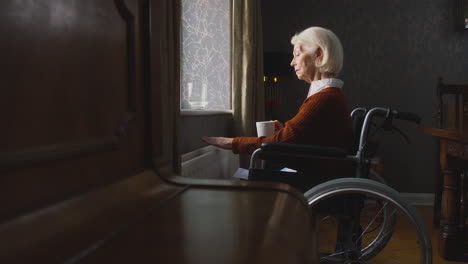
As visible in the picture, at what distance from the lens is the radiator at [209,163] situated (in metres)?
1.79

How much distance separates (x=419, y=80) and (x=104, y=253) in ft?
12.8

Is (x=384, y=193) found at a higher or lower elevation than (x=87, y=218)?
lower

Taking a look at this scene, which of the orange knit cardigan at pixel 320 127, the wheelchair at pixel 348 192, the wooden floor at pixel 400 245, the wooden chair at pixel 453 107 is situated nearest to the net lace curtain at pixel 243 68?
the wooden floor at pixel 400 245

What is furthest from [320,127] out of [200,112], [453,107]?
[453,107]

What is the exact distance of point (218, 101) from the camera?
2.64 meters

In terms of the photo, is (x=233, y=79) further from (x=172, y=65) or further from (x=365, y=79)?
(x=365, y=79)

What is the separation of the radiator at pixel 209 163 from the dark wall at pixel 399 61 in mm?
1748

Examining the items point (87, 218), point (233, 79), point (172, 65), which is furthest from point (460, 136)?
point (87, 218)

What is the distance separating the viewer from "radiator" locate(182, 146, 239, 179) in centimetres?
179

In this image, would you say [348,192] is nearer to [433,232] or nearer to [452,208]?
[452,208]

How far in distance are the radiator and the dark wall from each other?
175cm

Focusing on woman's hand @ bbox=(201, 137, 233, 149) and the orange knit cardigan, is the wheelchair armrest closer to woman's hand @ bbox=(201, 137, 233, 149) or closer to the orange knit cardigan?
the orange knit cardigan

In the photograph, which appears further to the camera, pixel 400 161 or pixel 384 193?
pixel 400 161

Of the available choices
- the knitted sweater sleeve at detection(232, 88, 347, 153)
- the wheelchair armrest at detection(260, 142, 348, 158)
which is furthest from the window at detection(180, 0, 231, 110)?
the wheelchair armrest at detection(260, 142, 348, 158)
